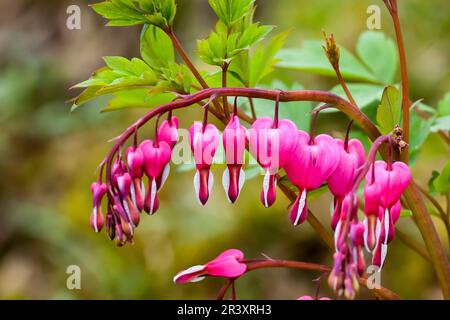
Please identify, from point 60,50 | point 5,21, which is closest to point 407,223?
point 60,50

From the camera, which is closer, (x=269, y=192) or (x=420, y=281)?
(x=269, y=192)

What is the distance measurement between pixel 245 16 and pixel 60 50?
2909 mm

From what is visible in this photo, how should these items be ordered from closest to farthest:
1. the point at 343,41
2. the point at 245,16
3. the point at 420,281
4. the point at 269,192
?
the point at 269,192 → the point at 245,16 → the point at 420,281 → the point at 343,41

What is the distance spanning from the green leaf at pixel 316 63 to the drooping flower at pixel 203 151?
0.49 m

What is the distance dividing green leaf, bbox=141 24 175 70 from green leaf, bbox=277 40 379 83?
380 millimetres

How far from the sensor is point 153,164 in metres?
0.70

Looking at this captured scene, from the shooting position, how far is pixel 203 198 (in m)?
0.70

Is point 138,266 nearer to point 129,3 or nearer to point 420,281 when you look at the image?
point 420,281

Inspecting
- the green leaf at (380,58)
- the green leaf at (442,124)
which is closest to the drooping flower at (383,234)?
the green leaf at (442,124)

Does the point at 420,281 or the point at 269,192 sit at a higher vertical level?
the point at 269,192

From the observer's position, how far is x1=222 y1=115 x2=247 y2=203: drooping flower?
2.21ft

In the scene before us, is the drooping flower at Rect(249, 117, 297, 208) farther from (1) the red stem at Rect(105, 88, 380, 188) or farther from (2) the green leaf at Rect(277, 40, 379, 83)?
(2) the green leaf at Rect(277, 40, 379, 83)

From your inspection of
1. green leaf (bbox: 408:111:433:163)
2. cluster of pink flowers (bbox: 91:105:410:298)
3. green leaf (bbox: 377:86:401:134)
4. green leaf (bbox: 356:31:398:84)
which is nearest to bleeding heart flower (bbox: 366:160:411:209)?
cluster of pink flowers (bbox: 91:105:410:298)

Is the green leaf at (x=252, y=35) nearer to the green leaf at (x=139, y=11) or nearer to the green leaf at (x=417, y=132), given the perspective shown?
the green leaf at (x=139, y=11)
